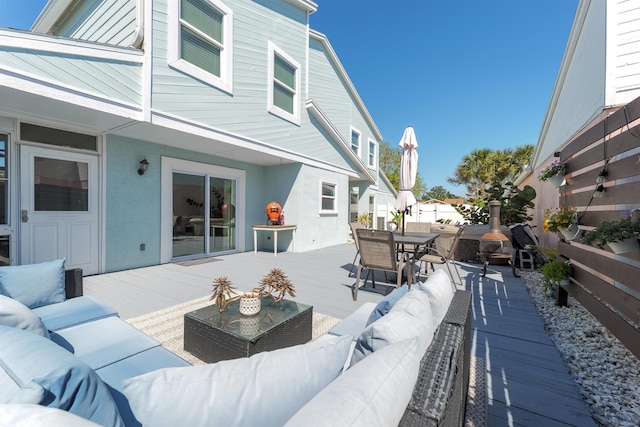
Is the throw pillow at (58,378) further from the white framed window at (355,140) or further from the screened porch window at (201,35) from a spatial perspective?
the white framed window at (355,140)

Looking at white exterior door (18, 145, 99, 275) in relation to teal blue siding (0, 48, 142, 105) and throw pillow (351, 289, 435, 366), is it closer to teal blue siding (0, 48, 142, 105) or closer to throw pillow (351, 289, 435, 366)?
teal blue siding (0, 48, 142, 105)

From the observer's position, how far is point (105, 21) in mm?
5223

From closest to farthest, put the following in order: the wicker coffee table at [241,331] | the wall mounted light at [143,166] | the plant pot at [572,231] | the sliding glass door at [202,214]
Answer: the wicker coffee table at [241,331] → the plant pot at [572,231] → the wall mounted light at [143,166] → the sliding glass door at [202,214]

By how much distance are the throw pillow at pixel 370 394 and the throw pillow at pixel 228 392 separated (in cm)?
21

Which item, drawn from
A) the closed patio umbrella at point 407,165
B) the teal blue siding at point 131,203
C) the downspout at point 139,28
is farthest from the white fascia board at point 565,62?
the teal blue siding at point 131,203

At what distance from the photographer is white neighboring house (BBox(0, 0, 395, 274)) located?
12.7 feet

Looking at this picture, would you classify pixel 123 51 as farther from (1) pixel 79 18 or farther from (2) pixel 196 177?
(1) pixel 79 18

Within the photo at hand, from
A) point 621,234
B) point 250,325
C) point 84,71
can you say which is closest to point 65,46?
point 84,71

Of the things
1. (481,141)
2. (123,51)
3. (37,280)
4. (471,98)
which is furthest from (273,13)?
(481,141)

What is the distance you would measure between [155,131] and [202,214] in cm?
234

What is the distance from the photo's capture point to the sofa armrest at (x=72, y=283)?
2.55 meters

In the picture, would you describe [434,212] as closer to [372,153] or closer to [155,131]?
[372,153]

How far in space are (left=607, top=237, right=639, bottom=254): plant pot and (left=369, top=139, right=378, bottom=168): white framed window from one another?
12.1m

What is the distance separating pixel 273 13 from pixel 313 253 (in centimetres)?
621
